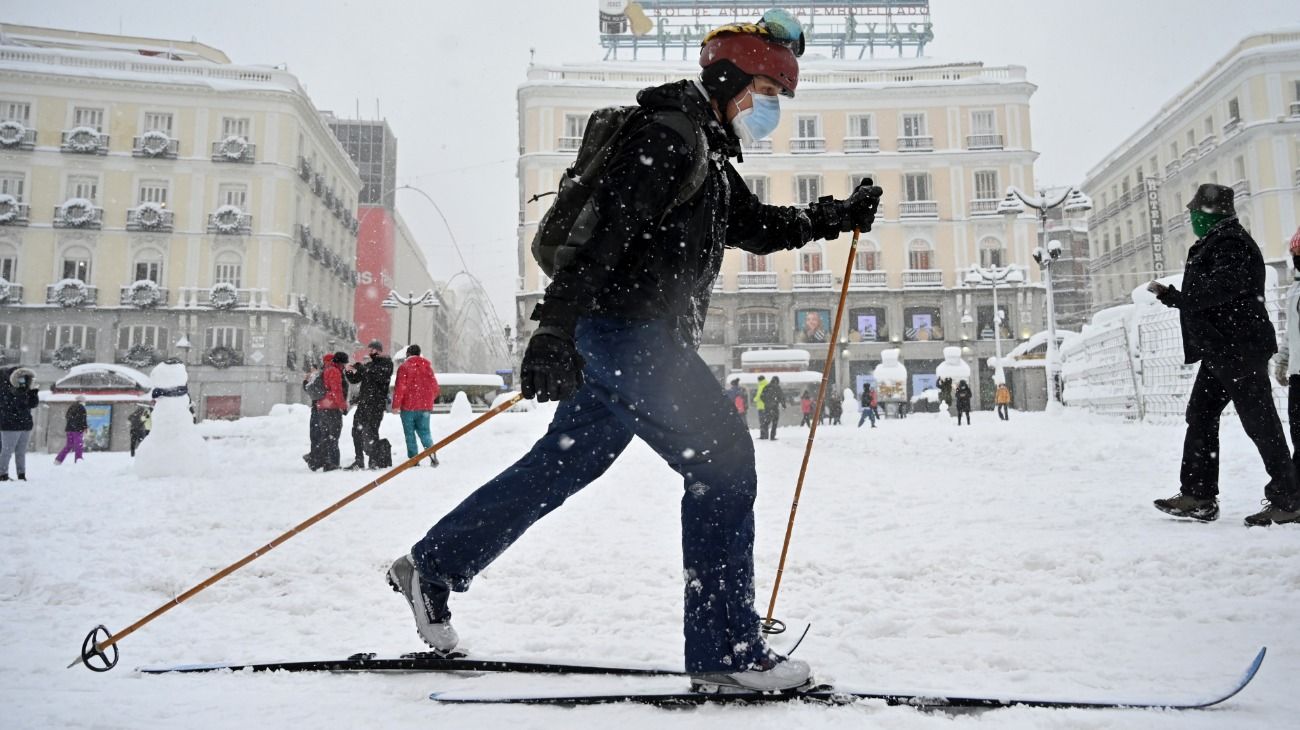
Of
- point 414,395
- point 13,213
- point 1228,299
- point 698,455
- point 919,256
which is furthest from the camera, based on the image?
point 919,256

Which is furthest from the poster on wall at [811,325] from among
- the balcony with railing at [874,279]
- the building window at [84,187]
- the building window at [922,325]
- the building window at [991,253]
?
the building window at [84,187]

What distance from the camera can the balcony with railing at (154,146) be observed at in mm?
29750

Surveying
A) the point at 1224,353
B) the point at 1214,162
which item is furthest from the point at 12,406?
the point at 1214,162

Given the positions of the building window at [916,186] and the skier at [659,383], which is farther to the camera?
the building window at [916,186]

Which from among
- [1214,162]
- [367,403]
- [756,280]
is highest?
[756,280]

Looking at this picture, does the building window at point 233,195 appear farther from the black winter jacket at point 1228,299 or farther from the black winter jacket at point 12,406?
the black winter jacket at point 1228,299

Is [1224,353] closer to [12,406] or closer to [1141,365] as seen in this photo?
[1141,365]

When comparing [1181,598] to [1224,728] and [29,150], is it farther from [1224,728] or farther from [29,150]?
[29,150]

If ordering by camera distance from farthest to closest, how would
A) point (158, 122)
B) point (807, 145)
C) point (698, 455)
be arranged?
point (807, 145) < point (158, 122) < point (698, 455)

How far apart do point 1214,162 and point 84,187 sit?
39093mm

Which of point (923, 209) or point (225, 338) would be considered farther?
point (923, 209)

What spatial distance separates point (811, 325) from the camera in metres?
32.8

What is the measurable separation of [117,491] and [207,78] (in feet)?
103

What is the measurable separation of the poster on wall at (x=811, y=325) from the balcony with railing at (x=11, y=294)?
31812mm
